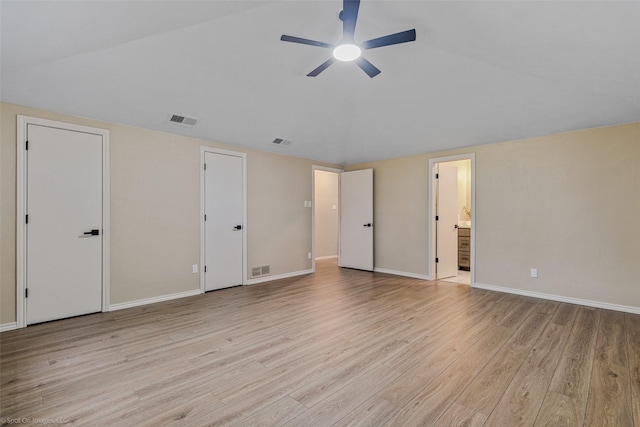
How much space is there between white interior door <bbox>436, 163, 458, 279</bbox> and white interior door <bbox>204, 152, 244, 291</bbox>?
3440 mm

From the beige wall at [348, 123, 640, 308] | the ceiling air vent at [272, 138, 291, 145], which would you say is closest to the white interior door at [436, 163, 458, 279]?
the beige wall at [348, 123, 640, 308]

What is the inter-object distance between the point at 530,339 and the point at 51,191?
5.21 metres

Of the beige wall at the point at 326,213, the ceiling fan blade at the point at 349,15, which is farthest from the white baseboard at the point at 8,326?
the beige wall at the point at 326,213

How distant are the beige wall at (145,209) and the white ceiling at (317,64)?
0.22m

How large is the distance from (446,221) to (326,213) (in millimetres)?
3414

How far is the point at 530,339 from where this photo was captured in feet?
9.36

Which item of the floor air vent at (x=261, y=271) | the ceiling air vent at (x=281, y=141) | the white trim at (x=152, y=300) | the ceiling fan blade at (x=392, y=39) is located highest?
the ceiling fan blade at (x=392, y=39)

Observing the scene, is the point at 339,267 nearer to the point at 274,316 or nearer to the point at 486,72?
the point at 274,316

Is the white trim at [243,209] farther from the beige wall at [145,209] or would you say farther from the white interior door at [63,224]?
the white interior door at [63,224]

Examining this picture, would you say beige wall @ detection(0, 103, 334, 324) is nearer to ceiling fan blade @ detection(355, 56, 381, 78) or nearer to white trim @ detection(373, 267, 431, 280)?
white trim @ detection(373, 267, 431, 280)

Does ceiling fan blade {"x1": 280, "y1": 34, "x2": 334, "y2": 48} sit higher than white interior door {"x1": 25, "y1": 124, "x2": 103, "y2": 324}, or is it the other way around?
ceiling fan blade {"x1": 280, "y1": 34, "x2": 334, "y2": 48}

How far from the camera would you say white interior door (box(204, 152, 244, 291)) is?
4559mm

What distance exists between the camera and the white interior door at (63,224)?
10.5 feet

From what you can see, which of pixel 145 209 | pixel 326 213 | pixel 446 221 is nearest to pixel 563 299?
pixel 446 221
